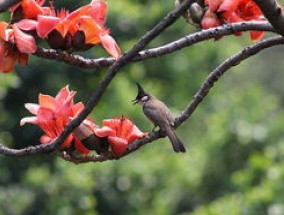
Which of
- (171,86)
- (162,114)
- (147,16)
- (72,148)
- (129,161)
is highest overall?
(72,148)

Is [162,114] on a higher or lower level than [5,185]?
higher

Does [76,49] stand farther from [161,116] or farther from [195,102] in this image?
[161,116]

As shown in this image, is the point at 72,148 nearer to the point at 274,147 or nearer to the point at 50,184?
the point at 50,184

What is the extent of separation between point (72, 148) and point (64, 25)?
0.21 m

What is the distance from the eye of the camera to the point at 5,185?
5879mm

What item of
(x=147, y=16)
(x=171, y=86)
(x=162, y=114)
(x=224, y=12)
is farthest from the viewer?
(x=171, y=86)

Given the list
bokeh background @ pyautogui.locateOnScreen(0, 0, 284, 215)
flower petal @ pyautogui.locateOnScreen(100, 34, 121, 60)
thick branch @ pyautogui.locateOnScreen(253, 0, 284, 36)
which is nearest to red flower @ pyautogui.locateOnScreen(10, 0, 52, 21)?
flower petal @ pyautogui.locateOnScreen(100, 34, 121, 60)

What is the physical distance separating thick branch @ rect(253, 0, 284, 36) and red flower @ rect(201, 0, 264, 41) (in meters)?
0.28

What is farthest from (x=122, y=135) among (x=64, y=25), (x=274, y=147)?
(x=274, y=147)

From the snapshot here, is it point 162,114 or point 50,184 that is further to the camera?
point 50,184

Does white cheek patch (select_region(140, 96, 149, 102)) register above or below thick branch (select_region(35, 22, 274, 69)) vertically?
below

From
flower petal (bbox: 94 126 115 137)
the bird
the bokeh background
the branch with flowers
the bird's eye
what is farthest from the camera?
the bokeh background

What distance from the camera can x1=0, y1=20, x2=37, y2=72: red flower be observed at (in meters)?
1.55

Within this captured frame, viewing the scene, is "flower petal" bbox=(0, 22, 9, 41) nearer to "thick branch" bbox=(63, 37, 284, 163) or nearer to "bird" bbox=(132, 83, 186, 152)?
"thick branch" bbox=(63, 37, 284, 163)
